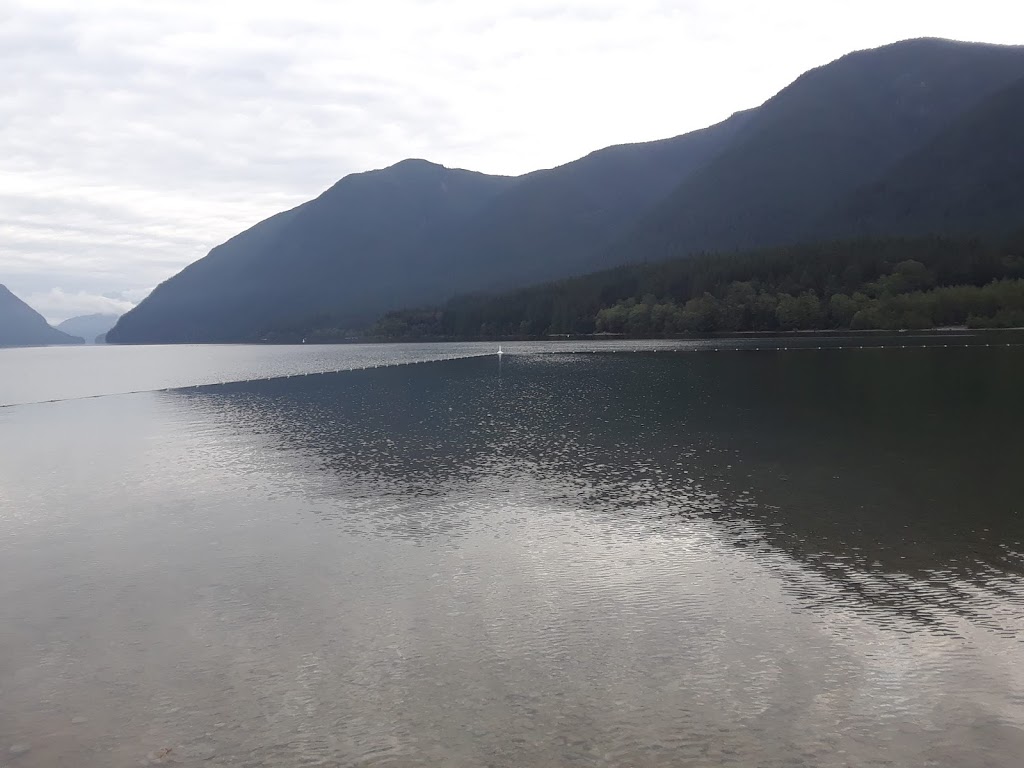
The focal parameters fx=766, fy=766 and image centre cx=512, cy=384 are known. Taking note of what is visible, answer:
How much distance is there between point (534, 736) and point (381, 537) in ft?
47.3

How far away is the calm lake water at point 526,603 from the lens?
13.2 metres

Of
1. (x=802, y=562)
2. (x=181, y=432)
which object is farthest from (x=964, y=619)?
(x=181, y=432)

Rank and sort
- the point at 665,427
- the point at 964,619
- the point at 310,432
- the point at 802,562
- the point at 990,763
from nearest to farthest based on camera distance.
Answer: the point at 990,763, the point at 964,619, the point at 802,562, the point at 665,427, the point at 310,432

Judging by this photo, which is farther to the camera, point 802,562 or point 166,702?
point 802,562

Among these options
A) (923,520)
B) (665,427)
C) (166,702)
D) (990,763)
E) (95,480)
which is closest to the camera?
(990,763)

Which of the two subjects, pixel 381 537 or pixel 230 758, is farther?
pixel 381 537

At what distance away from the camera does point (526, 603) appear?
19.6 m

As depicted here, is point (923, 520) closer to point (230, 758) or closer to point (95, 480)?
point (230, 758)

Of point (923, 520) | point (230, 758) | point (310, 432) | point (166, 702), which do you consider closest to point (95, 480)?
point (310, 432)

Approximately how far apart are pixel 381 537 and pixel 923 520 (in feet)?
61.8

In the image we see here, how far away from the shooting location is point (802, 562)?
882 inches

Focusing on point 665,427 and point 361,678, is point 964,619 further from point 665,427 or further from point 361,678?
point 665,427

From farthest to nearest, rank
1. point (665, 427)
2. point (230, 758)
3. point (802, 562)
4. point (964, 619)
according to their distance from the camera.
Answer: point (665, 427) < point (802, 562) < point (964, 619) < point (230, 758)

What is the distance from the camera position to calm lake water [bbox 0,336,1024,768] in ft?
43.5
